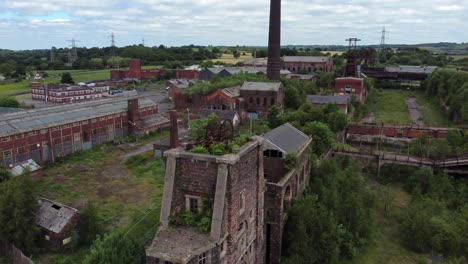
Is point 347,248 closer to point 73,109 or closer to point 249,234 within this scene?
point 249,234

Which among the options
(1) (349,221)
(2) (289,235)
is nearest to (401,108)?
(1) (349,221)

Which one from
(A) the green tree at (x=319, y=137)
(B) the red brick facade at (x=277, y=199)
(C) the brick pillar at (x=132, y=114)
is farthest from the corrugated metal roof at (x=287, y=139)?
(C) the brick pillar at (x=132, y=114)

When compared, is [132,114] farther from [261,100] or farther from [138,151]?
[261,100]

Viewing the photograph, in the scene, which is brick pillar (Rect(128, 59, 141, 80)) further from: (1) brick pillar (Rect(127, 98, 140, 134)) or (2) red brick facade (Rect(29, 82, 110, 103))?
(1) brick pillar (Rect(127, 98, 140, 134))

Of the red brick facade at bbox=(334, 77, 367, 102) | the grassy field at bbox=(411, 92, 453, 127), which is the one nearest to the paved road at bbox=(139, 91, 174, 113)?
the red brick facade at bbox=(334, 77, 367, 102)

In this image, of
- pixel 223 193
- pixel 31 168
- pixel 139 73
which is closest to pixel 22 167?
pixel 31 168

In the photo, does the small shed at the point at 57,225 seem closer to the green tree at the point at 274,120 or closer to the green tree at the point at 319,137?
the green tree at the point at 319,137
